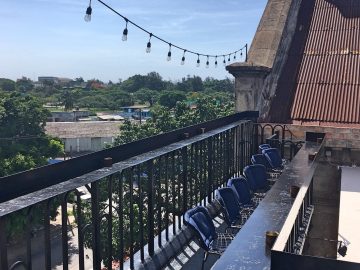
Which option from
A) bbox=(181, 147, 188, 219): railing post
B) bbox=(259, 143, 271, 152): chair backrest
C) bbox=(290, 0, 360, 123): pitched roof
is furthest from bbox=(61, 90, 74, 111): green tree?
bbox=(181, 147, 188, 219): railing post

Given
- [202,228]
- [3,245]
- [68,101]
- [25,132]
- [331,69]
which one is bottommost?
[25,132]

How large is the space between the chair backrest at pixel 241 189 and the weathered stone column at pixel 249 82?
366cm

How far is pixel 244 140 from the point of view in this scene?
6395 millimetres

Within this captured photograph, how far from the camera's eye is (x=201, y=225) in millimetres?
3355

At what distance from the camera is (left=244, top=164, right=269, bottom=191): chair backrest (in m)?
5.12

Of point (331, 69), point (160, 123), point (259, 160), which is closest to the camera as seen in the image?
point (259, 160)

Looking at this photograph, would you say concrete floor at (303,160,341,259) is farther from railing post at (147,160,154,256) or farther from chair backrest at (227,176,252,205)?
railing post at (147,160,154,256)

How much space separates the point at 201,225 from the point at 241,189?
1.34 m

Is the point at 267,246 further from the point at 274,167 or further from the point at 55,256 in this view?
the point at 55,256

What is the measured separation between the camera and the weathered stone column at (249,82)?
789 cm

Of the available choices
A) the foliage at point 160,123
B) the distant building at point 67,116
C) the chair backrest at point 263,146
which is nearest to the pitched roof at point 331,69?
the chair backrest at point 263,146

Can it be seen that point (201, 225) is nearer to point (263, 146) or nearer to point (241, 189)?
point (241, 189)

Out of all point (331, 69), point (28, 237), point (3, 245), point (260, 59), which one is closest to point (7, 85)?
point (260, 59)

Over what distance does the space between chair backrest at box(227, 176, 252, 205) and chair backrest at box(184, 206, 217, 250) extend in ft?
3.43
